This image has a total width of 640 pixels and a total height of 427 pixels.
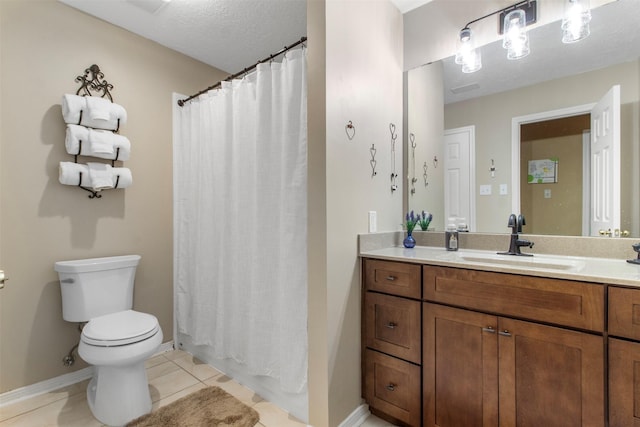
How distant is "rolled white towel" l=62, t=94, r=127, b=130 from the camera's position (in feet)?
6.17

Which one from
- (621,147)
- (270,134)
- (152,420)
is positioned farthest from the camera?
(270,134)

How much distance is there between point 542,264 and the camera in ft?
4.72

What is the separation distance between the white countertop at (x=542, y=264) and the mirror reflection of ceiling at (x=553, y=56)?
38.0 inches

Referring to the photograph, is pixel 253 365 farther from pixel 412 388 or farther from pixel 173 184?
pixel 173 184

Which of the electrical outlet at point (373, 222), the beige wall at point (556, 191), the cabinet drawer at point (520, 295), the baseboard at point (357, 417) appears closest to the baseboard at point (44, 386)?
the baseboard at point (357, 417)

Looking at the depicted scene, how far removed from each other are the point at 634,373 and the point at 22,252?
2.95 metres

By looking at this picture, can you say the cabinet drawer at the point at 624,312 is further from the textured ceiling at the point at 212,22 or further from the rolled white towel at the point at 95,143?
the rolled white towel at the point at 95,143

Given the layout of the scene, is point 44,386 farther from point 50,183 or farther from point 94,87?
point 94,87

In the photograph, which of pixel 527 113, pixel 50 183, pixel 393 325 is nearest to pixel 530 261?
pixel 393 325

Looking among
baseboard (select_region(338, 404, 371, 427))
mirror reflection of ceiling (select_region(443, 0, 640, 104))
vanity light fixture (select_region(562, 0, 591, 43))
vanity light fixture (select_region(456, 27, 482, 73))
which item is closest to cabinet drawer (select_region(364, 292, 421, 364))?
baseboard (select_region(338, 404, 371, 427))

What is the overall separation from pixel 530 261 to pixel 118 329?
7.24ft

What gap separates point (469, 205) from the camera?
189 centimetres

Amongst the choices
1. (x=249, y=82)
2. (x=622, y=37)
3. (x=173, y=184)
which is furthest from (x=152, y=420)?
(x=622, y=37)

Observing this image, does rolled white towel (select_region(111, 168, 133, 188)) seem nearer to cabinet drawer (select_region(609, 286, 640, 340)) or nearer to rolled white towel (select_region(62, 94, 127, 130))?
rolled white towel (select_region(62, 94, 127, 130))
